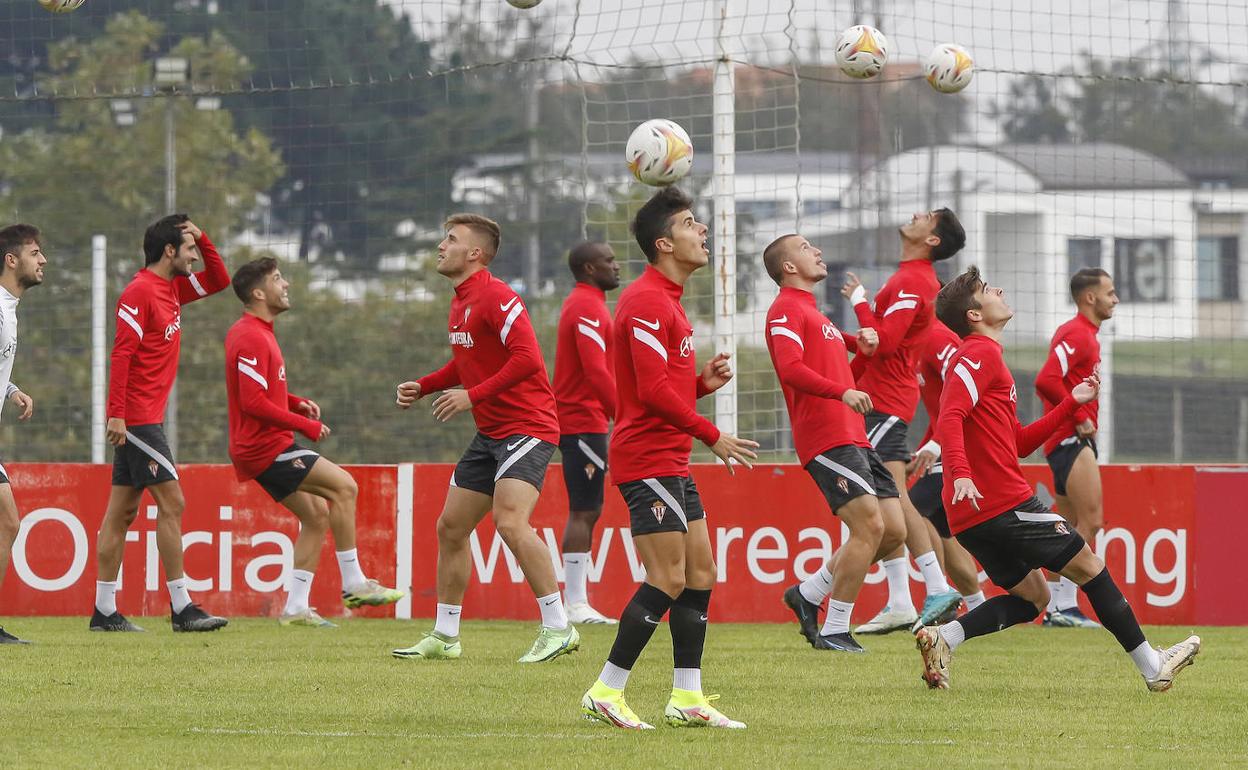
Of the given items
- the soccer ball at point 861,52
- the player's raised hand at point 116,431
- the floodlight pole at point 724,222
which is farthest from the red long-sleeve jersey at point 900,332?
the player's raised hand at point 116,431

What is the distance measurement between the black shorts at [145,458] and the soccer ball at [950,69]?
18.5ft

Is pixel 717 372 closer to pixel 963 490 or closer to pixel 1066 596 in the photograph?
pixel 963 490

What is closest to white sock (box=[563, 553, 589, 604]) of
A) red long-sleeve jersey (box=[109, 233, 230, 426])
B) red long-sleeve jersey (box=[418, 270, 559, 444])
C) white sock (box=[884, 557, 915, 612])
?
white sock (box=[884, 557, 915, 612])

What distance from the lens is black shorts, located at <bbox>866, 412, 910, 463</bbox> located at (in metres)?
10.5

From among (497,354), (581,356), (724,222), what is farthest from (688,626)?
(724,222)

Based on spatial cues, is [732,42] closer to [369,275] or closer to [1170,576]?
[1170,576]

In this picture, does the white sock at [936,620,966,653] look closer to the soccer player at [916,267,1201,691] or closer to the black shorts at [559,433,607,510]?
the soccer player at [916,267,1201,691]

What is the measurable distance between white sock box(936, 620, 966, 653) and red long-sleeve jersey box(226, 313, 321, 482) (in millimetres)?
4345

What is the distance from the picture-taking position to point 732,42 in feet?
43.3

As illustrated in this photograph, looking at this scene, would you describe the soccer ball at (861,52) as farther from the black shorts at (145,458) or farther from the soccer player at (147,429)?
the black shorts at (145,458)

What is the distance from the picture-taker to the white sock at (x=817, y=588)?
9.83 meters

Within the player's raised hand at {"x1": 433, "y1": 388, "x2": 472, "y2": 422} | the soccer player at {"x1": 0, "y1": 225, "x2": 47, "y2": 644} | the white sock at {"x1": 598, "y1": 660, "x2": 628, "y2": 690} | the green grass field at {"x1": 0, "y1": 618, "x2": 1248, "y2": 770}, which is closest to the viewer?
the green grass field at {"x1": 0, "y1": 618, "x2": 1248, "y2": 770}

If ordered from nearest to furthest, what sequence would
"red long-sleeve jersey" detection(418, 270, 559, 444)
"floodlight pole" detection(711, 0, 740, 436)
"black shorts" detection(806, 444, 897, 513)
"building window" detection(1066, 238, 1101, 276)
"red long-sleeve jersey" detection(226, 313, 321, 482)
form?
"red long-sleeve jersey" detection(418, 270, 559, 444) → "black shorts" detection(806, 444, 897, 513) → "red long-sleeve jersey" detection(226, 313, 321, 482) → "floodlight pole" detection(711, 0, 740, 436) → "building window" detection(1066, 238, 1101, 276)

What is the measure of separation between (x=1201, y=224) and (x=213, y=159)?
20.3m
